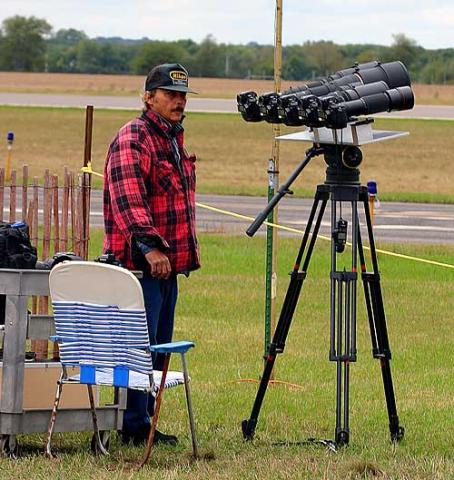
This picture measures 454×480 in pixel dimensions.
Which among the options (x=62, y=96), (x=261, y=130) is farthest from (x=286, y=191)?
(x=62, y=96)

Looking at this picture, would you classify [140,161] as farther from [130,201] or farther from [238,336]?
[238,336]

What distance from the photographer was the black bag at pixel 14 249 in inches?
293

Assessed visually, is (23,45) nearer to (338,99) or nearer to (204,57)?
(204,57)

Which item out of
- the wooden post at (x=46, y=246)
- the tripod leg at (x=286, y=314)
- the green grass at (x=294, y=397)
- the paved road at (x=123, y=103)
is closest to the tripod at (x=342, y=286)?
A: the tripod leg at (x=286, y=314)

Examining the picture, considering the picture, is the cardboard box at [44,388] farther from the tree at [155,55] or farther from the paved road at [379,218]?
the tree at [155,55]

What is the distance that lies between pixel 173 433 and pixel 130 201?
59.6 inches

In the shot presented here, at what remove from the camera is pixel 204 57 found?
392ft

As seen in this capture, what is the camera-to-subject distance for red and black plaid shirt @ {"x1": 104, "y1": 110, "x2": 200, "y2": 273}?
742cm

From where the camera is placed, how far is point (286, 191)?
7379mm

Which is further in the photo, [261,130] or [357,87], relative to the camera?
[261,130]

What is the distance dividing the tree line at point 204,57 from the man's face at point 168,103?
9646cm

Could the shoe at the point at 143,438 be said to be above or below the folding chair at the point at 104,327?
below

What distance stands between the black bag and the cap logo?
1151 mm

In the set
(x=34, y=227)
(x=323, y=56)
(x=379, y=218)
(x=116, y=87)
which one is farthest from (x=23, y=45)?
(x=34, y=227)
